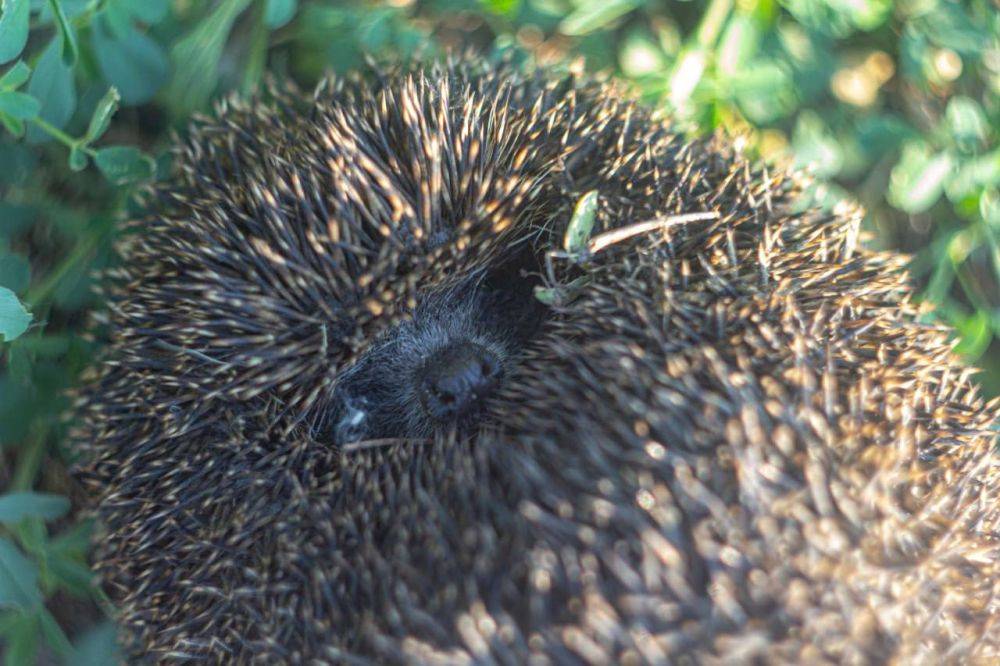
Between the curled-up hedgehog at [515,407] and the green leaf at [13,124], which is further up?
the green leaf at [13,124]

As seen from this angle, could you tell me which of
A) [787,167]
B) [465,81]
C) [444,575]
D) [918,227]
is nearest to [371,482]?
[444,575]

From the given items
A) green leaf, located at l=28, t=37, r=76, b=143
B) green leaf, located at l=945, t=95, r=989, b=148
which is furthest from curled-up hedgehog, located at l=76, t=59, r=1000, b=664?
green leaf, located at l=945, t=95, r=989, b=148

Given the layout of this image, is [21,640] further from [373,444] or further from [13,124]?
[13,124]

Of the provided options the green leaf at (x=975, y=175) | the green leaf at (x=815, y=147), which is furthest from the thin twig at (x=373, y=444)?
the green leaf at (x=975, y=175)

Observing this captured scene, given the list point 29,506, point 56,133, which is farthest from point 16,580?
point 56,133

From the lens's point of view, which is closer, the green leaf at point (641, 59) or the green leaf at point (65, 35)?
the green leaf at point (65, 35)

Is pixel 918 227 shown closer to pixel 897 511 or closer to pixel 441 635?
pixel 897 511

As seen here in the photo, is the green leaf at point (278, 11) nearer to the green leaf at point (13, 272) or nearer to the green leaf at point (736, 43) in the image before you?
the green leaf at point (13, 272)
